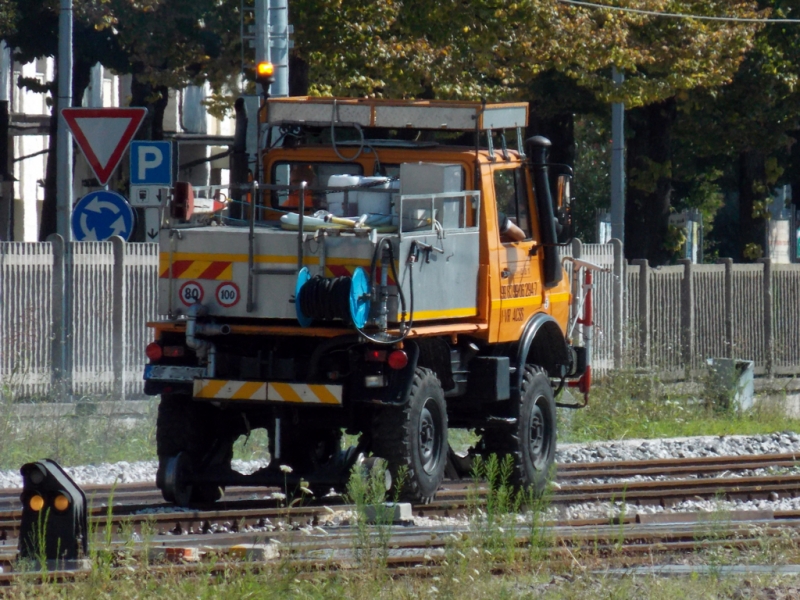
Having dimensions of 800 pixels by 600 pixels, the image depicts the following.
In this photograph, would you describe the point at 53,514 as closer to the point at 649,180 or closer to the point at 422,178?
the point at 422,178

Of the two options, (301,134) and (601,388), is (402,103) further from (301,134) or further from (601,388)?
(601,388)

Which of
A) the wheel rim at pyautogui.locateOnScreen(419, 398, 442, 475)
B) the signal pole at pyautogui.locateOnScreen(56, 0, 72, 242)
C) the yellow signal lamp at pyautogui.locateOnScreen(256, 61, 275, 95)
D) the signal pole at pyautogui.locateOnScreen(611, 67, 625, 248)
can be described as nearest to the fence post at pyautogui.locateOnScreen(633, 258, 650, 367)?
the signal pole at pyautogui.locateOnScreen(611, 67, 625, 248)

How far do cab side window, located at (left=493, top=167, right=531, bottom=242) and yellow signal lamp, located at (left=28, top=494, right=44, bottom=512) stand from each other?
4404 mm

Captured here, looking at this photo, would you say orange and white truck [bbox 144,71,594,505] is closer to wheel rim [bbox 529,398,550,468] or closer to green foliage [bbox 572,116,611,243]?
wheel rim [bbox 529,398,550,468]

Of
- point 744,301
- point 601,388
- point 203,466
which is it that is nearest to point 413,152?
point 203,466

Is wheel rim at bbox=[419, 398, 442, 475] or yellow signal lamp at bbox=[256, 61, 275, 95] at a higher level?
yellow signal lamp at bbox=[256, 61, 275, 95]

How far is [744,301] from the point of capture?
832 inches

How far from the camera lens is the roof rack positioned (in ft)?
35.1

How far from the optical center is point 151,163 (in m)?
13.8

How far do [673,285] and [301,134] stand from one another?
9922 mm

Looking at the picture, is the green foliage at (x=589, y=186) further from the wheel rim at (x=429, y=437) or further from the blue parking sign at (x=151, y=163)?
the wheel rim at (x=429, y=437)

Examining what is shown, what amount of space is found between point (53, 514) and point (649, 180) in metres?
21.7

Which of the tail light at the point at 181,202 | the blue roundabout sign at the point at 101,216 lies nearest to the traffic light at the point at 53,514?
the tail light at the point at 181,202

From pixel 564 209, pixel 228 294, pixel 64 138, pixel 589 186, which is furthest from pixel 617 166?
pixel 589 186
